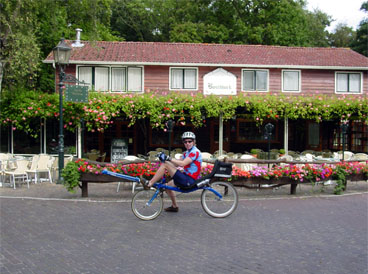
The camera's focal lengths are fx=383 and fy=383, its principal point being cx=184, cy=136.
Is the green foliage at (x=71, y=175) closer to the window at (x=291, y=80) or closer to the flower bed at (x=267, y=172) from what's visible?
the flower bed at (x=267, y=172)

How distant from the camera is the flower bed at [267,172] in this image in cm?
945

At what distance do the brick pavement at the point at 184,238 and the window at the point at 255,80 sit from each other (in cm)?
1142

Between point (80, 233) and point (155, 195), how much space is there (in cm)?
163

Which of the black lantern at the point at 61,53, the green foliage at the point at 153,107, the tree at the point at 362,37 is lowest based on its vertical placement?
the green foliage at the point at 153,107

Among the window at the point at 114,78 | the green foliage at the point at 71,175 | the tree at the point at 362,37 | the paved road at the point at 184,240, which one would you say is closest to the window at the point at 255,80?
the window at the point at 114,78

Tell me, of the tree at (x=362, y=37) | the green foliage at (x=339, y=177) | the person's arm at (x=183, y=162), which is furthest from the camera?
the tree at (x=362, y=37)

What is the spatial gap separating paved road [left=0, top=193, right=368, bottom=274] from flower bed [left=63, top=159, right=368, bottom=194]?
979 millimetres

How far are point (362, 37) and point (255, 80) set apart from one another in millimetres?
19926

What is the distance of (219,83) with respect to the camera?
19.7 meters

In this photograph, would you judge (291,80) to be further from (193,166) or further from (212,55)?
(193,166)

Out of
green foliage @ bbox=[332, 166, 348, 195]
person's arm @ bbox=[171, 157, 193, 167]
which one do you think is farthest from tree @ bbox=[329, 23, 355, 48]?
person's arm @ bbox=[171, 157, 193, 167]

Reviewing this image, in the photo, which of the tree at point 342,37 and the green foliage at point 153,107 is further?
the tree at point 342,37

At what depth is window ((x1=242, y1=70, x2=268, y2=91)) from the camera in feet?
65.6

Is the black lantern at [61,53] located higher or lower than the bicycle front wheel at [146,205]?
higher
